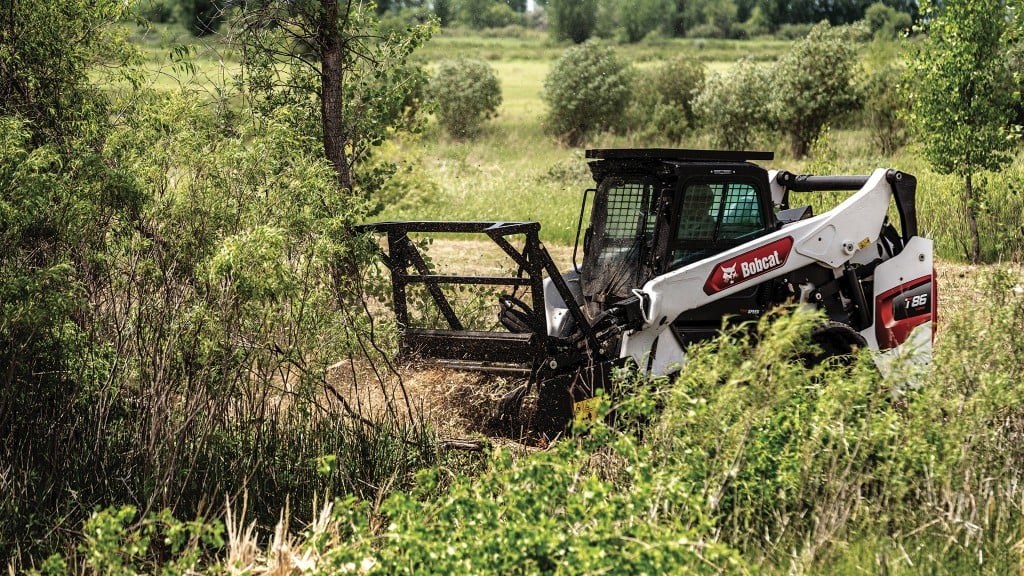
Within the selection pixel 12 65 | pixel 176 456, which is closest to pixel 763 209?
pixel 176 456

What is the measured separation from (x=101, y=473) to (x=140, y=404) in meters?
0.45

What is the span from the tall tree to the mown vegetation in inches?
291

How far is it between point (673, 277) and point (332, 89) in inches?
144

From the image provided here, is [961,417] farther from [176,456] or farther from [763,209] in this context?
[176,456]

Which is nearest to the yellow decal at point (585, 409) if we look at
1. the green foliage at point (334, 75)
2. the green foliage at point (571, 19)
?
the green foliage at point (334, 75)

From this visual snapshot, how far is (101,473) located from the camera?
6.76 m

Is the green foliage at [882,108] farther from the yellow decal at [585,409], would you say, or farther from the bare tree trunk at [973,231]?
the yellow decal at [585,409]

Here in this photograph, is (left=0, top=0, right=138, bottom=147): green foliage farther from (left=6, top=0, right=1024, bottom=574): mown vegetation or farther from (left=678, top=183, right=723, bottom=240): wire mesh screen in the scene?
(left=678, top=183, right=723, bottom=240): wire mesh screen

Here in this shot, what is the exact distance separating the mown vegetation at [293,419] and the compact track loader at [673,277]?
0.65 m

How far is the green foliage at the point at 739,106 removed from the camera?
107ft

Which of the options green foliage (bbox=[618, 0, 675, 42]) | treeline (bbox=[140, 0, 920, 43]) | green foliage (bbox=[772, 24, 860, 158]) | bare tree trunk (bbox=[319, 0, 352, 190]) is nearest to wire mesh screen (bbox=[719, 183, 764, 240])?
bare tree trunk (bbox=[319, 0, 352, 190])

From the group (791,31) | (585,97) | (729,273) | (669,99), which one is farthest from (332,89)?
(791,31)

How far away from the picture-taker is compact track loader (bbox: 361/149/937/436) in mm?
8070

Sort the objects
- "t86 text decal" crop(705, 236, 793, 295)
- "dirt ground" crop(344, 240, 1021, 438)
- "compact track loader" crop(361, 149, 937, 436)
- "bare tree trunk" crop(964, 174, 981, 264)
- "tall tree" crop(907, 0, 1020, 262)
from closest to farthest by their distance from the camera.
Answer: "compact track loader" crop(361, 149, 937, 436) → "t86 text decal" crop(705, 236, 793, 295) → "dirt ground" crop(344, 240, 1021, 438) → "tall tree" crop(907, 0, 1020, 262) → "bare tree trunk" crop(964, 174, 981, 264)
